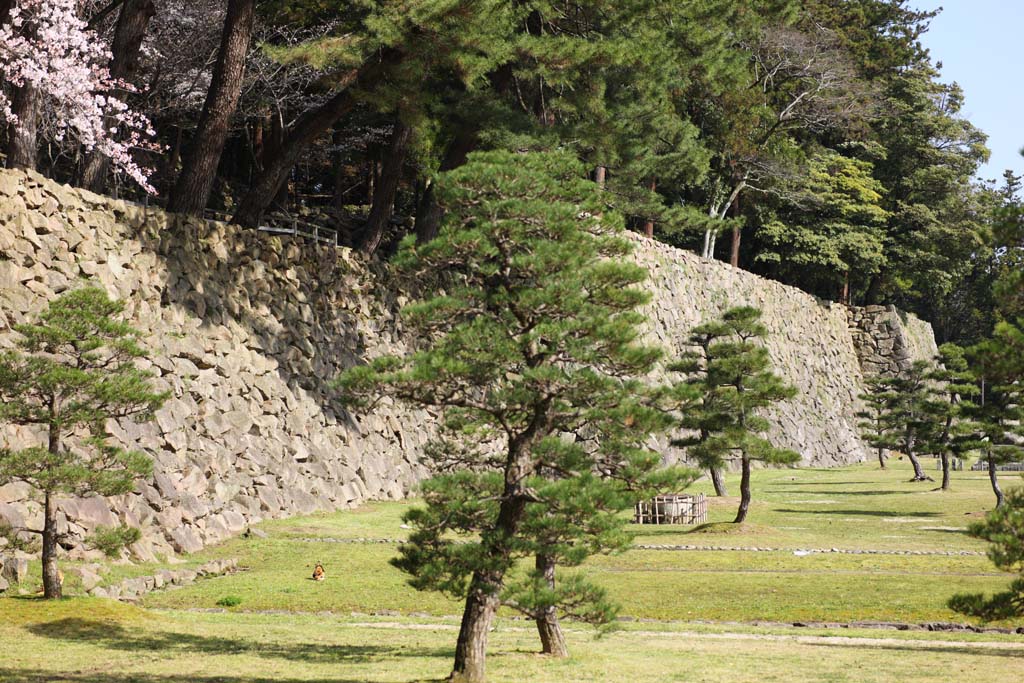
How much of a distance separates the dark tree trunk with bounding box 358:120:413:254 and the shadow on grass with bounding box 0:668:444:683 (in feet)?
57.7

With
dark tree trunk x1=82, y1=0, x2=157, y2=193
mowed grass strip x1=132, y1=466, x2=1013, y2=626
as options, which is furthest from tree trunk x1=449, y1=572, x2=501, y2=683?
dark tree trunk x1=82, y1=0, x2=157, y2=193

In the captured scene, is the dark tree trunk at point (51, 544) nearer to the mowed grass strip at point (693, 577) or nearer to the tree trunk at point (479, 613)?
the mowed grass strip at point (693, 577)

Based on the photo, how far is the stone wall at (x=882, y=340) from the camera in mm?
55156

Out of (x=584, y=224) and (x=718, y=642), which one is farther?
(x=718, y=642)

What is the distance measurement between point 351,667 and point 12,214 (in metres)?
10.2

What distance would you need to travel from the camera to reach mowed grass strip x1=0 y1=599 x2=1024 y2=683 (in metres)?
9.98

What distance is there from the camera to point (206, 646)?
11.2 m

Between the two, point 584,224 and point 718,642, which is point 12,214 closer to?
point 584,224

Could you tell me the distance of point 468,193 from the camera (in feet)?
34.2

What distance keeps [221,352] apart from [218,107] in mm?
4477

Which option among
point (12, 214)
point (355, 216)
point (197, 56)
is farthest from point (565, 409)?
point (355, 216)

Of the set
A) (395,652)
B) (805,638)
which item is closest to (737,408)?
(805,638)

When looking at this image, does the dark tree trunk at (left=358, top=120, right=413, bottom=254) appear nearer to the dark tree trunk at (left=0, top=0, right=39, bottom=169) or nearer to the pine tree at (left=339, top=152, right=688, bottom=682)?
the dark tree trunk at (left=0, top=0, right=39, bottom=169)

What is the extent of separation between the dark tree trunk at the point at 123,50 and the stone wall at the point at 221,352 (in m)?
1.81
